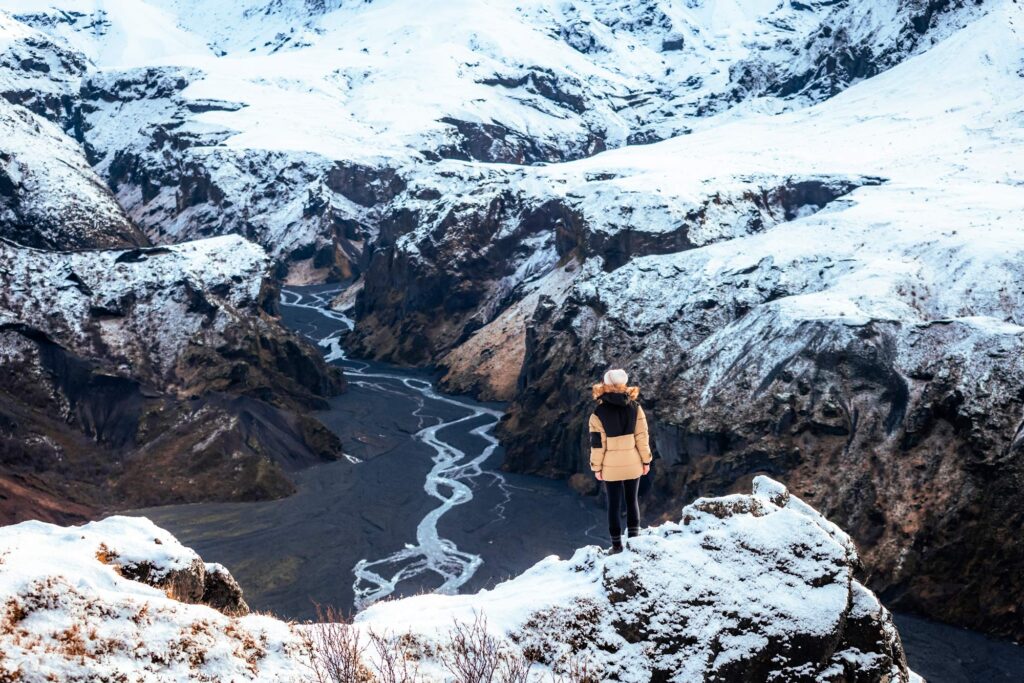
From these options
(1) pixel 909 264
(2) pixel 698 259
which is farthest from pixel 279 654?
(2) pixel 698 259

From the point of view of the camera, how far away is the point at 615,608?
552 inches

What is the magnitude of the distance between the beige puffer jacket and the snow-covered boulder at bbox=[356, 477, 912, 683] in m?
1.19

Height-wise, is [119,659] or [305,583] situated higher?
[119,659]

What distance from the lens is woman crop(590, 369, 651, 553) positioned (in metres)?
15.0

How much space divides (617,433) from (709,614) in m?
3.10

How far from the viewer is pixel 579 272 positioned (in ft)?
372

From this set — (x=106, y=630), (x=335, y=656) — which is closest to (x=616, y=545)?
(x=335, y=656)

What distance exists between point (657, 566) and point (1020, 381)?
44.5 metres

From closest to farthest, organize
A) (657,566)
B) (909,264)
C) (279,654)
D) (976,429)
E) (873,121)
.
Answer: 1. (279,654)
2. (657,566)
3. (976,429)
4. (909,264)
5. (873,121)

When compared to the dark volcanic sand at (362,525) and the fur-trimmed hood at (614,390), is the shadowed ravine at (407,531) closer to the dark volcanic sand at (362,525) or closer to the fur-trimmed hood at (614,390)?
the dark volcanic sand at (362,525)

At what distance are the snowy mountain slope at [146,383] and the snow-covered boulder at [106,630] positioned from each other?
5054 centimetres

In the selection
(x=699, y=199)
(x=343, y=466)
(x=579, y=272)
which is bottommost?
(x=343, y=466)

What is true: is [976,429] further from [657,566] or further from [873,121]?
[873,121]

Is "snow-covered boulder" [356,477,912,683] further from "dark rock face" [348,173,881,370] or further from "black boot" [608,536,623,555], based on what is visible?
"dark rock face" [348,173,881,370]
